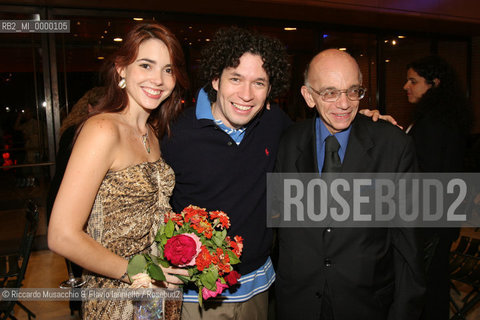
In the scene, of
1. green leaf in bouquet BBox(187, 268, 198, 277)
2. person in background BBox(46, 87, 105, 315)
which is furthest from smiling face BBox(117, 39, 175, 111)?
person in background BBox(46, 87, 105, 315)

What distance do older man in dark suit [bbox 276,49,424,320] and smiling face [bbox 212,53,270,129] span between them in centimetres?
34

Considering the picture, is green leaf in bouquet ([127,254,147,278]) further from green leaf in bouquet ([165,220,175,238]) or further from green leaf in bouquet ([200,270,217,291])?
green leaf in bouquet ([200,270,217,291])

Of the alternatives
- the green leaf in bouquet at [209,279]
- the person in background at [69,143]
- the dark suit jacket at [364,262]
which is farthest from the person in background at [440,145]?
the person in background at [69,143]

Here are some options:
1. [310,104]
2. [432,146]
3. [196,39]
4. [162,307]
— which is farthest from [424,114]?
[196,39]

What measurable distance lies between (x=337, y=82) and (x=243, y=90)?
496 mm

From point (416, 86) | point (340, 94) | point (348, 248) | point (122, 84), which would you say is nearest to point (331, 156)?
point (340, 94)

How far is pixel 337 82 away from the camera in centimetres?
196

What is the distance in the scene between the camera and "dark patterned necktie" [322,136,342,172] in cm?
191

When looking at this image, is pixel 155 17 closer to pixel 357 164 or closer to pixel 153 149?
pixel 153 149

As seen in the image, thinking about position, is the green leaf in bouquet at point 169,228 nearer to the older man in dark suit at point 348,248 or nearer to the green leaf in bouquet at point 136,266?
the green leaf in bouquet at point 136,266

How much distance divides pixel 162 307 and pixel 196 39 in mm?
5977

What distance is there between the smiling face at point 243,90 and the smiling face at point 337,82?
1.06 ft

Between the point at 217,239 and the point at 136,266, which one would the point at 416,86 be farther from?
the point at 136,266

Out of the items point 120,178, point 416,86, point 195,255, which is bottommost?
point 195,255
